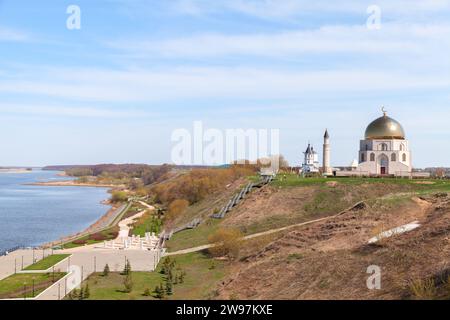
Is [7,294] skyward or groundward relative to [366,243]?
groundward

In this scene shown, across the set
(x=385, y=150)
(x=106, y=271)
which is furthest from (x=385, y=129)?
(x=106, y=271)

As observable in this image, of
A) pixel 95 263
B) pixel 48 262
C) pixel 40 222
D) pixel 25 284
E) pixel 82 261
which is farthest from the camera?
pixel 40 222

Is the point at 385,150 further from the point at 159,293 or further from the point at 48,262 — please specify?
the point at 159,293

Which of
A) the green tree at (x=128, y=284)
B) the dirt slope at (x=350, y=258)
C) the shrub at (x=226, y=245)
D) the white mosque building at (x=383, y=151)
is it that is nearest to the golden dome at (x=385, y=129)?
the white mosque building at (x=383, y=151)
